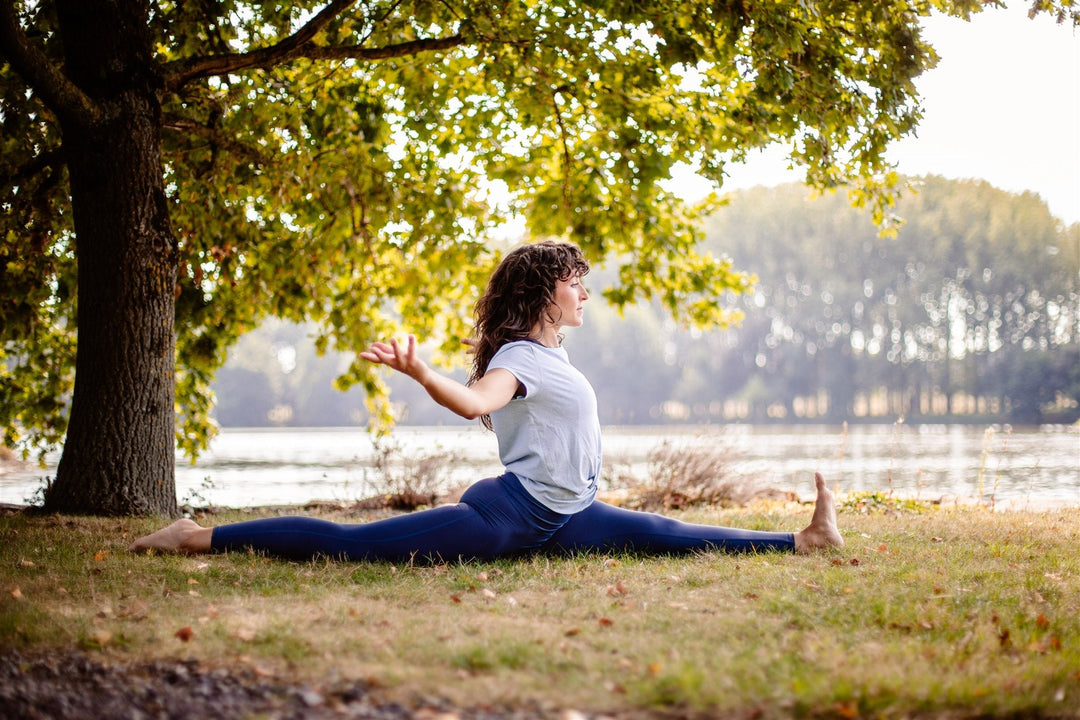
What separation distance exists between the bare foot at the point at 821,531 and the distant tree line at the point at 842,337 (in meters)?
54.0

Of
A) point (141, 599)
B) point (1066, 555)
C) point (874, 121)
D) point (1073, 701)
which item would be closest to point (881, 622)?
point (1073, 701)

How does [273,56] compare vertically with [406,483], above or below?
above

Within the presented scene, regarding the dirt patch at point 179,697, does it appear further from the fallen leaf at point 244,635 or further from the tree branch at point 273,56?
the tree branch at point 273,56

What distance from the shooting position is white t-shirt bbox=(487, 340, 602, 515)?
4.84m

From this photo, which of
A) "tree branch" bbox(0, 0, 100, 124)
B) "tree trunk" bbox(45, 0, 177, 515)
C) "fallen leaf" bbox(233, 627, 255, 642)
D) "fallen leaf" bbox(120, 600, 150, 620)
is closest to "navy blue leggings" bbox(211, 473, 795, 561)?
"fallen leaf" bbox(120, 600, 150, 620)

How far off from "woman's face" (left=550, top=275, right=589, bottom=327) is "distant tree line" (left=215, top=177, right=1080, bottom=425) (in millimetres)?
54502

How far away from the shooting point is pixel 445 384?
156 inches

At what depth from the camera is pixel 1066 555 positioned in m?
5.54

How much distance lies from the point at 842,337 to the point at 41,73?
2749 inches

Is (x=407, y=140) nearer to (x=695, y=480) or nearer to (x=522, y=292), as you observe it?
(x=695, y=480)

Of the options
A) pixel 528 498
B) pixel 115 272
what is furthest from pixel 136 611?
pixel 115 272

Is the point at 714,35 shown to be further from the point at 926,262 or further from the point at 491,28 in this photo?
the point at 926,262

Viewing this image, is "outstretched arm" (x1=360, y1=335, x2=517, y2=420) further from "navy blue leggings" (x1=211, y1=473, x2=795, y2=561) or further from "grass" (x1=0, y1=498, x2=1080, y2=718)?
"grass" (x1=0, y1=498, x2=1080, y2=718)

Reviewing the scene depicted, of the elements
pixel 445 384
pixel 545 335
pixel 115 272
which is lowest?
pixel 445 384
